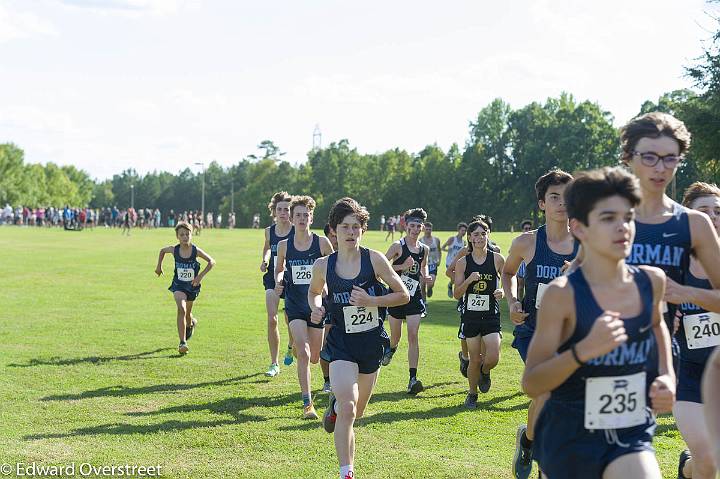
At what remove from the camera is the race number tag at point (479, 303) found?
10.4m

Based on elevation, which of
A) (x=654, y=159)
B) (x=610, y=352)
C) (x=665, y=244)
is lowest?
(x=610, y=352)

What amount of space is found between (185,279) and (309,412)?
5165 millimetres

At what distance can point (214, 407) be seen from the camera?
969cm

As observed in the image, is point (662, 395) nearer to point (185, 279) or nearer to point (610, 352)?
point (610, 352)

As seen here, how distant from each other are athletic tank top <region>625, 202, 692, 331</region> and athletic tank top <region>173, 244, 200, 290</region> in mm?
9722

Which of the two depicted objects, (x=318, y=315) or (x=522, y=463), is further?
(x=318, y=315)

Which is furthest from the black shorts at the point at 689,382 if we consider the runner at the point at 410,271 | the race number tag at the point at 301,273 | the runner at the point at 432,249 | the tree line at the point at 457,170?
the tree line at the point at 457,170

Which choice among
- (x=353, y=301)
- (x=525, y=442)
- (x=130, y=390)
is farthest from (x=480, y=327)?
(x=130, y=390)

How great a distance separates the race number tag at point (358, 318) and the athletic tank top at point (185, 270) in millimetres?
7079

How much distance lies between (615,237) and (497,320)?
696 cm

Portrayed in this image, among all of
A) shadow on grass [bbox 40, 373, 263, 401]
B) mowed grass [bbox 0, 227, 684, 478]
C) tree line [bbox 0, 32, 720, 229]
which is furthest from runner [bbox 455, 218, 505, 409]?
tree line [bbox 0, 32, 720, 229]

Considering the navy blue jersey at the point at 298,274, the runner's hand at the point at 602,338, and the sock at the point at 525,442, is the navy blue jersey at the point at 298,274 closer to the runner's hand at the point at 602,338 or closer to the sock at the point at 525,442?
the sock at the point at 525,442

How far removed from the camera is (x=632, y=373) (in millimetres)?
3812

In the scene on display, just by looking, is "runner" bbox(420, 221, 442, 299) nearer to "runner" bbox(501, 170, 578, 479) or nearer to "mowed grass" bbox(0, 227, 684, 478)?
"mowed grass" bbox(0, 227, 684, 478)
